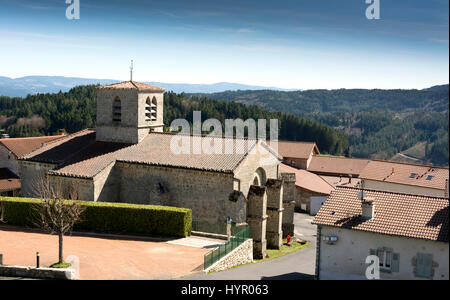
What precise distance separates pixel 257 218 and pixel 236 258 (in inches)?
154

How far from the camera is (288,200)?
35062 mm

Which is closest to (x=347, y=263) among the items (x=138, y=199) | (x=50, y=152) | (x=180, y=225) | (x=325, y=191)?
(x=180, y=225)

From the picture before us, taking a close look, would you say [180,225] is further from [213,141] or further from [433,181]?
[433,181]

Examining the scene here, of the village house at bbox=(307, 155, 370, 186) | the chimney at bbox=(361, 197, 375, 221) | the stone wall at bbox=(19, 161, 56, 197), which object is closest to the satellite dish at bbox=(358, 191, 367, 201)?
the chimney at bbox=(361, 197, 375, 221)

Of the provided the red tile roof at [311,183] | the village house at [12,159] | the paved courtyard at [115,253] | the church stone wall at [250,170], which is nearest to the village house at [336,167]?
the red tile roof at [311,183]

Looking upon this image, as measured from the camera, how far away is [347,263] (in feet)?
71.9

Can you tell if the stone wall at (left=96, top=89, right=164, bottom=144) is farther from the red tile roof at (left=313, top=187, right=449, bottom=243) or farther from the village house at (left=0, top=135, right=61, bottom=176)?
the red tile roof at (left=313, top=187, right=449, bottom=243)

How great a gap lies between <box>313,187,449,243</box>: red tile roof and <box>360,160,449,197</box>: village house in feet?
84.0

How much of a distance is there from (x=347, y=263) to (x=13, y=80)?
598 ft

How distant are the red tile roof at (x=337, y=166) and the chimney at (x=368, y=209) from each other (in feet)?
140

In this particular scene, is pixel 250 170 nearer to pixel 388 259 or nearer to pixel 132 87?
pixel 132 87

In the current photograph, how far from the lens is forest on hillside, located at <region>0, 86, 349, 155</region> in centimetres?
11112

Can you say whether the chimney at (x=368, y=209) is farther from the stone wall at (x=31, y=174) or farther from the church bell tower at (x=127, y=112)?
the stone wall at (x=31, y=174)

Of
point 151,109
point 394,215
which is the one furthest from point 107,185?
point 394,215
